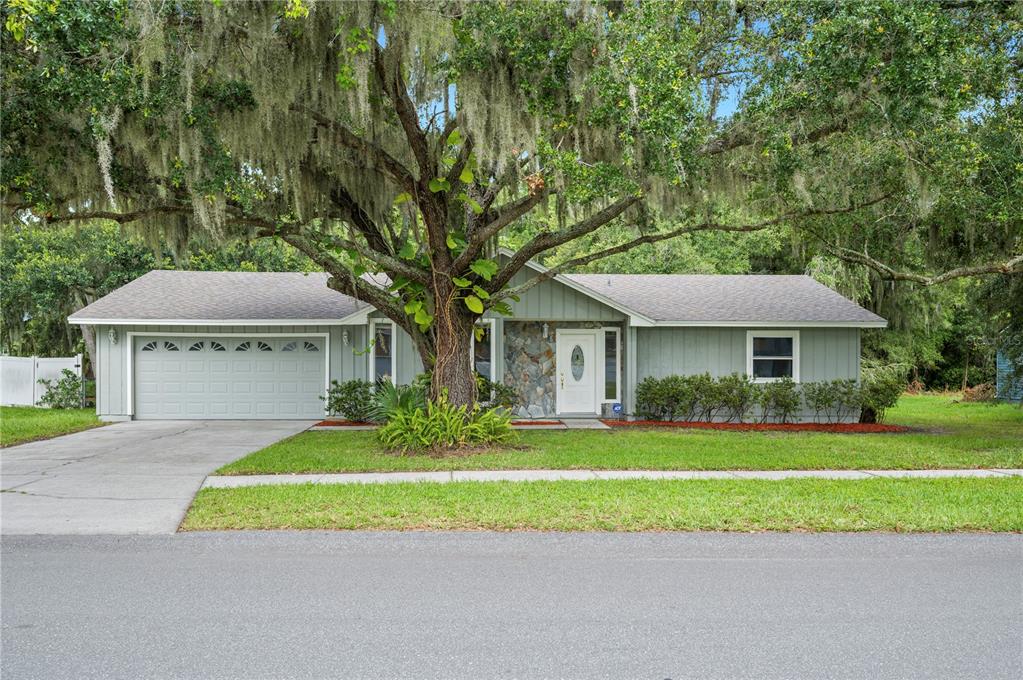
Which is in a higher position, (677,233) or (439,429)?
(677,233)

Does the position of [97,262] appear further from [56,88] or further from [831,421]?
[831,421]

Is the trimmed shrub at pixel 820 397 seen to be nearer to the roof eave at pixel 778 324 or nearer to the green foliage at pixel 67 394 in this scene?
the roof eave at pixel 778 324

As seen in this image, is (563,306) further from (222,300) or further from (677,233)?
(222,300)

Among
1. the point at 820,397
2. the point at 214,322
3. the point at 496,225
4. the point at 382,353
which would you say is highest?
the point at 496,225

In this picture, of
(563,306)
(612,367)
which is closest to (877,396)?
(612,367)

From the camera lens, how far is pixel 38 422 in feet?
51.0

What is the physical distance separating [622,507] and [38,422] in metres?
14.1

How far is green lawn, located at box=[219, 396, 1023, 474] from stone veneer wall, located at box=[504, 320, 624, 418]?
2621 mm

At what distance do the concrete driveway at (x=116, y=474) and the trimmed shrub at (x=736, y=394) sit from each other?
29.5ft

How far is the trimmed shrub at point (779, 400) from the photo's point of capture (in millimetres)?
15938

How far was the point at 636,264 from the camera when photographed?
27938 millimetres

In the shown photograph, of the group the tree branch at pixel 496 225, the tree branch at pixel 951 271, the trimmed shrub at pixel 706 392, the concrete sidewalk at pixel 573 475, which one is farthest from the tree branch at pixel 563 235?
the trimmed shrub at pixel 706 392

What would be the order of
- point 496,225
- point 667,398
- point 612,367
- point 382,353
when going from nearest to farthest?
1. point 496,225
2. point 667,398
3. point 382,353
4. point 612,367

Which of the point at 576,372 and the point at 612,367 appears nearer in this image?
the point at 576,372
